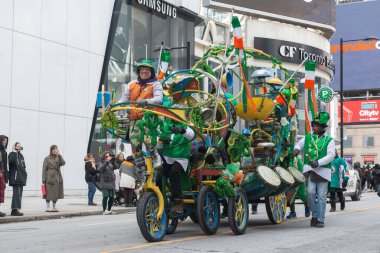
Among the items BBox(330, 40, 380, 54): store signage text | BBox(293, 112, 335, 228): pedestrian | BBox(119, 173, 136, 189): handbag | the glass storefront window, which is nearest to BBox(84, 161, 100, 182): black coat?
BBox(119, 173, 136, 189): handbag

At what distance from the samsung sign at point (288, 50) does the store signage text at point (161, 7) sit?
55.1ft

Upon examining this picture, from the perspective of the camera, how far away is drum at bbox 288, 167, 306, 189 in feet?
43.6

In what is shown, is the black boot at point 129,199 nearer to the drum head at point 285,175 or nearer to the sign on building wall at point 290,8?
the drum head at point 285,175

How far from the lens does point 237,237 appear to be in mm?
10641

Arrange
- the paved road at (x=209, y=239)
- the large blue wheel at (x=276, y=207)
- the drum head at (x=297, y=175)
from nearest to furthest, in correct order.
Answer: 1. the paved road at (x=209, y=239)
2. the large blue wheel at (x=276, y=207)
3. the drum head at (x=297, y=175)

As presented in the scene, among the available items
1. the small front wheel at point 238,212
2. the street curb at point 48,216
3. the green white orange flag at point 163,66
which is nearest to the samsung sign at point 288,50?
the street curb at point 48,216

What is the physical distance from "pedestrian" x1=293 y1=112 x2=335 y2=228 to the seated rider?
2803 millimetres

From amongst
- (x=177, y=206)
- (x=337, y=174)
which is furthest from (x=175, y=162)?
(x=337, y=174)

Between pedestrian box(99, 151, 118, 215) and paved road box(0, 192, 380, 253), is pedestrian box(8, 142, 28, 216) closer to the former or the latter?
pedestrian box(99, 151, 118, 215)

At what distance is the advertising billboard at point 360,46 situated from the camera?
83125mm

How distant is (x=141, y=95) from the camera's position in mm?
10383

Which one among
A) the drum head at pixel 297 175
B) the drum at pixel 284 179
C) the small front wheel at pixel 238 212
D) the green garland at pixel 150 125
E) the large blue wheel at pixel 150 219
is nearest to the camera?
the large blue wheel at pixel 150 219

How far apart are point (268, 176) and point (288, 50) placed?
4103 centimetres

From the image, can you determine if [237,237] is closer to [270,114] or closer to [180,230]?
[180,230]
